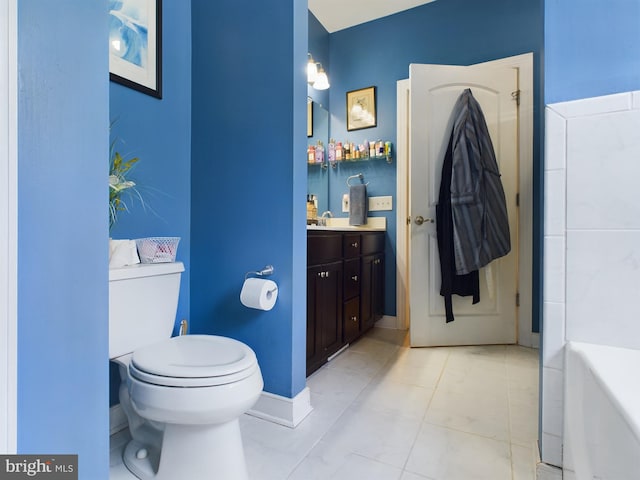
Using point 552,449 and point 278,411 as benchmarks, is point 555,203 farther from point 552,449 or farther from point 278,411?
point 278,411

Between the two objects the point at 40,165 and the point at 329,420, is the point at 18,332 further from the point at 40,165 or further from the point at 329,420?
the point at 329,420

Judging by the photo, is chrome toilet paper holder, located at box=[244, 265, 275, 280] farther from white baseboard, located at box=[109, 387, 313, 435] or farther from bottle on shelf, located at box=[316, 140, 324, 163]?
bottle on shelf, located at box=[316, 140, 324, 163]

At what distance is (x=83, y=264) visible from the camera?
73cm

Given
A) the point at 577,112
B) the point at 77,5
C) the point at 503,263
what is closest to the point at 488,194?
the point at 503,263

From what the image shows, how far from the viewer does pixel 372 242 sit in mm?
2621

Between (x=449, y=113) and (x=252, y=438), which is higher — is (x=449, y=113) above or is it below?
above

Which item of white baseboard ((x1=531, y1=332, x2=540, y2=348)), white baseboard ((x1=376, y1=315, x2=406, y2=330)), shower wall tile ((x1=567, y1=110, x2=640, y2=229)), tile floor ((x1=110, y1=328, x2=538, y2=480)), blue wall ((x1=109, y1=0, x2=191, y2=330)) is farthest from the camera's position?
white baseboard ((x1=376, y1=315, x2=406, y2=330))

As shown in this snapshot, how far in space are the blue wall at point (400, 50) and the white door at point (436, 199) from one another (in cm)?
19

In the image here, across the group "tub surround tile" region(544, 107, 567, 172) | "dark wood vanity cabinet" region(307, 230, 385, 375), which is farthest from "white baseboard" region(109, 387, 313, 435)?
"tub surround tile" region(544, 107, 567, 172)

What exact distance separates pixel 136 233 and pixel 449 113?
2.13 meters

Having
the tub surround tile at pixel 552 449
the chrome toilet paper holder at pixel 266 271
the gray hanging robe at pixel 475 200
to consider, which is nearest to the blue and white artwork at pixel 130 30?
the chrome toilet paper holder at pixel 266 271

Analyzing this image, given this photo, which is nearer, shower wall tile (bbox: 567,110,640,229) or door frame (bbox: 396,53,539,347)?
shower wall tile (bbox: 567,110,640,229)

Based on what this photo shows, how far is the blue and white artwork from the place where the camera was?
1379 millimetres

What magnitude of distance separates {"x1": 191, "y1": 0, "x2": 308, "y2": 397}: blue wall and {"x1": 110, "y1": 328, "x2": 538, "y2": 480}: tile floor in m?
0.23
